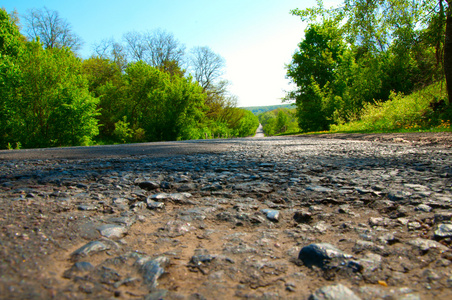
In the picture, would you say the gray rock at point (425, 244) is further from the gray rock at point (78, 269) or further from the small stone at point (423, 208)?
the gray rock at point (78, 269)

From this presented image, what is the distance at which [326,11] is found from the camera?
1495 cm

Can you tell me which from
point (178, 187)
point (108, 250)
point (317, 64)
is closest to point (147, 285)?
point (108, 250)

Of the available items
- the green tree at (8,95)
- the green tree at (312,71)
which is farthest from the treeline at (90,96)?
the green tree at (312,71)

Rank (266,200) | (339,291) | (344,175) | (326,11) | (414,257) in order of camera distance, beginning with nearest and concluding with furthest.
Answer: (339,291) → (414,257) → (266,200) → (344,175) → (326,11)

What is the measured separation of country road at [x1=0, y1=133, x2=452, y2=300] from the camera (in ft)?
2.85

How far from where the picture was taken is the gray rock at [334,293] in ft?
2.70

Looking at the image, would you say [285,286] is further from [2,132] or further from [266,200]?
[2,132]

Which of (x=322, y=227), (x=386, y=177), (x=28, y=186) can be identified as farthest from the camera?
(x=386, y=177)

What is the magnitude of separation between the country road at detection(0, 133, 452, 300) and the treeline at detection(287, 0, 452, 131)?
1293 centimetres

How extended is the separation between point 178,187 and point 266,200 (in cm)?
84

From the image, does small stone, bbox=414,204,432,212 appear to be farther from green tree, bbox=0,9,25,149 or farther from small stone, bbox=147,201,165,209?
green tree, bbox=0,9,25,149

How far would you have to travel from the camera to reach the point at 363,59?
15.5 metres

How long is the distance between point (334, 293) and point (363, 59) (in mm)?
17759

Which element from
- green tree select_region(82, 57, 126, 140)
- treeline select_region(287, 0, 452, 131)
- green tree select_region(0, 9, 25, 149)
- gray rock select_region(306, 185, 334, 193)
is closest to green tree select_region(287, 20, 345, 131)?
treeline select_region(287, 0, 452, 131)
